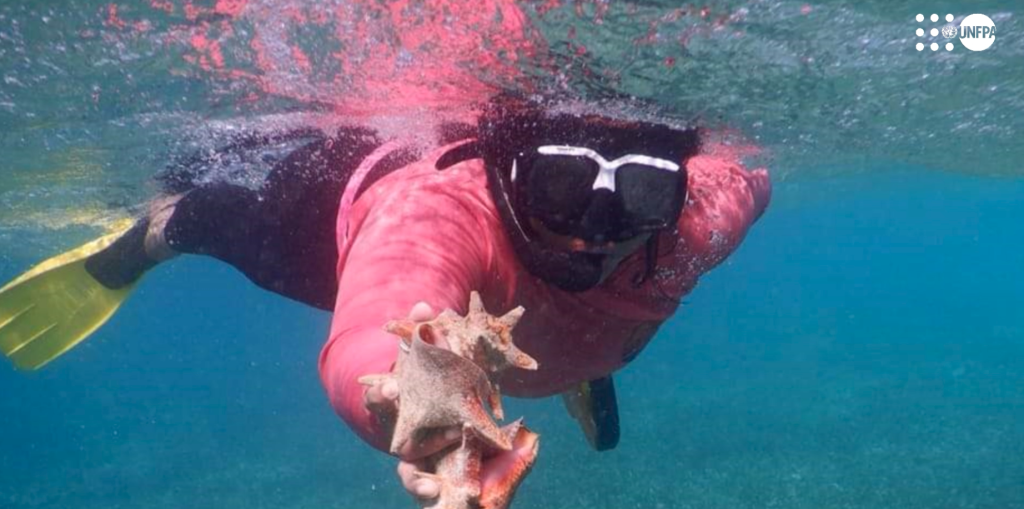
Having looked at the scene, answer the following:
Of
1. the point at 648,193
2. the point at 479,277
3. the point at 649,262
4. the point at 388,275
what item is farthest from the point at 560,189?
the point at 388,275

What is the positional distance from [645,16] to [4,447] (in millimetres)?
50114

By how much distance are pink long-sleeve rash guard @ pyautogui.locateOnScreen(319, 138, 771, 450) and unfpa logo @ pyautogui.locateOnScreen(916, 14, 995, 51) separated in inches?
172

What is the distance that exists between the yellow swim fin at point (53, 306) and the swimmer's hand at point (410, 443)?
27.7ft

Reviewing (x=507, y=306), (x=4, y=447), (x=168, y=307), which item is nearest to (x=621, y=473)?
(x=507, y=306)

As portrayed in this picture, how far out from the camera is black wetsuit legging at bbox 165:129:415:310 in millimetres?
6074

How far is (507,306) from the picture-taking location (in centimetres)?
403

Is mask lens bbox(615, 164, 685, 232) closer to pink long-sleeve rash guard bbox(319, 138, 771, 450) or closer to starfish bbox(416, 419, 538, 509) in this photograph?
→ pink long-sleeve rash guard bbox(319, 138, 771, 450)

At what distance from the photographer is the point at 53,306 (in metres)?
9.66

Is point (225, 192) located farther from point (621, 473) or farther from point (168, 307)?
point (168, 307)

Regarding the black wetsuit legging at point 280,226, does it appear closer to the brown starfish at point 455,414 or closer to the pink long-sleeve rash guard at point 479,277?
the pink long-sleeve rash guard at point 479,277

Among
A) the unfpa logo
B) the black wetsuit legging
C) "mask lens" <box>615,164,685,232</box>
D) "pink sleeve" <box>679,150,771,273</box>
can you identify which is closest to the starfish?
"mask lens" <box>615,164,685,232</box>

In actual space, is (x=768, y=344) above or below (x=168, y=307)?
above

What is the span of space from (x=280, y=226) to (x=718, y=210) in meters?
3.50

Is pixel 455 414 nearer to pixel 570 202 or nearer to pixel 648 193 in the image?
pixel 570 202
